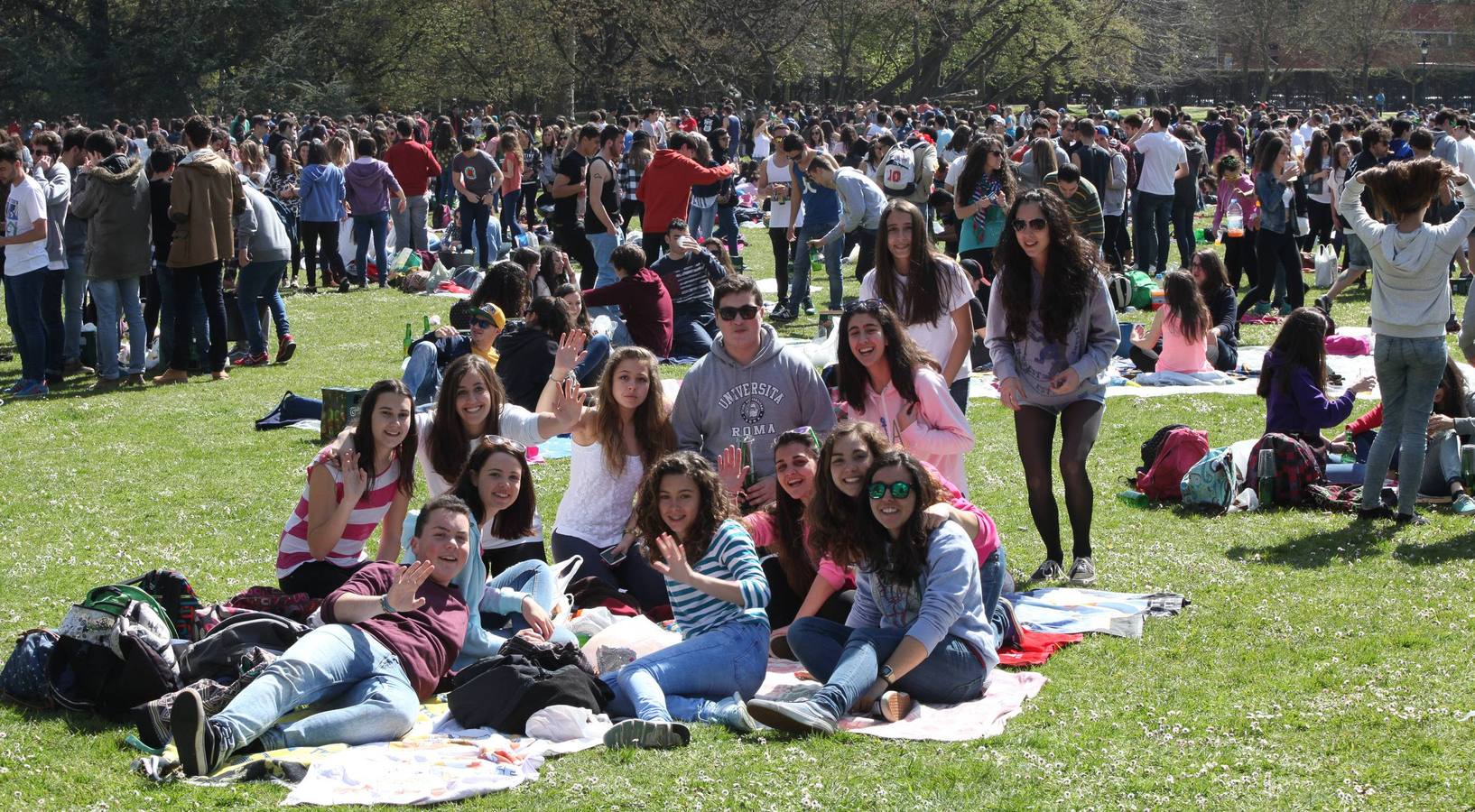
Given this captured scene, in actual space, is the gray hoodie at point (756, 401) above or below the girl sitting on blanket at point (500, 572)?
above

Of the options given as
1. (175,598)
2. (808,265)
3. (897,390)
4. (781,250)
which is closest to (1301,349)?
→ (897,390)

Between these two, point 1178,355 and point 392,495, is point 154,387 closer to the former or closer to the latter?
point 392,495

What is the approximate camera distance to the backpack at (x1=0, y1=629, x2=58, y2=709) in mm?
5617

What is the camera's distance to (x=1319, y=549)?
754 centimetres

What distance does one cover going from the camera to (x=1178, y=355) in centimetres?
1187

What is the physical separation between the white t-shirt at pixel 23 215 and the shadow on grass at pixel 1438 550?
366 inches

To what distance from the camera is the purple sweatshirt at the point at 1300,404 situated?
27.5 feet

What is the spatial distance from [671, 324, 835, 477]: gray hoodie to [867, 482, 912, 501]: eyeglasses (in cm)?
129

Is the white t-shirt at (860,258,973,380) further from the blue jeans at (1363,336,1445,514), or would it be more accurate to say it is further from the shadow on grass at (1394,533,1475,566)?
the shadow on grass at (1394,533,1475,566)

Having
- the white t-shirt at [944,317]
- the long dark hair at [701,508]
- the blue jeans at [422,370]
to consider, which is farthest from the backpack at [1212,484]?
the blue jeans at [422,370]

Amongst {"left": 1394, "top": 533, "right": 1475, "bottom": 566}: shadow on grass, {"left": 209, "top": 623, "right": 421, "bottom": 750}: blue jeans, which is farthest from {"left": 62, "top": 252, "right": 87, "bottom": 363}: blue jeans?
{"left": 1394, "top": 533, "right": 1475, "bottom": 566}: shadow on grass

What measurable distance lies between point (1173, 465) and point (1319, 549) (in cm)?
132

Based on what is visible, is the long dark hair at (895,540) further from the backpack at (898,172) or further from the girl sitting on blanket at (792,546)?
the backpack at (898,172)

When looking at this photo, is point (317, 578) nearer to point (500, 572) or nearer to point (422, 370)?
point (500, 572)
